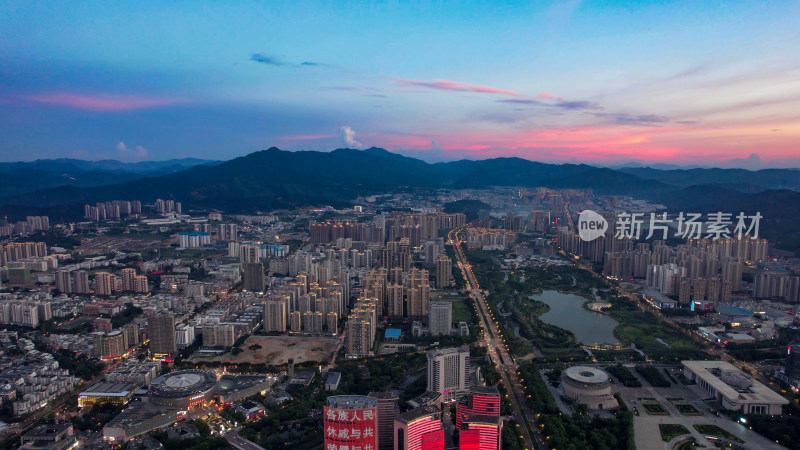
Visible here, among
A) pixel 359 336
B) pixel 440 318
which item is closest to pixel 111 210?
pixel 359 336

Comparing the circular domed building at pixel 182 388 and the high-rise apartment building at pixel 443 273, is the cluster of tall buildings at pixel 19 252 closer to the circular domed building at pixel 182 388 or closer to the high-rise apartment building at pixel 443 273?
the circular domed building at pixel 182 388

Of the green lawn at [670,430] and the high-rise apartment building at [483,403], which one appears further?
the green lawn at [670,430]

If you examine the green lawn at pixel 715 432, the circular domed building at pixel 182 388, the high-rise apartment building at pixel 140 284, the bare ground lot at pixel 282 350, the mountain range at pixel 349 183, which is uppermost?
the mountain range at pixel 349 183

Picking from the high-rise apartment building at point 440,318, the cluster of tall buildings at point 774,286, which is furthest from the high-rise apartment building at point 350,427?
the cluster of tall buildings at point 774,286

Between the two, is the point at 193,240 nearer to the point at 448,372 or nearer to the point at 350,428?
the point at 448,372

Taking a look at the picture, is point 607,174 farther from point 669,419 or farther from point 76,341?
point 76,341

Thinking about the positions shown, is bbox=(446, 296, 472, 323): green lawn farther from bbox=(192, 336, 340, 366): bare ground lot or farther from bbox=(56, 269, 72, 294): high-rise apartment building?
bbox=(56, 269, 72, 294): high-rise apartment building

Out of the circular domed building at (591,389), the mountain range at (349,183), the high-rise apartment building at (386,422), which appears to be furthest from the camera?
the mountain range at (349,183)
